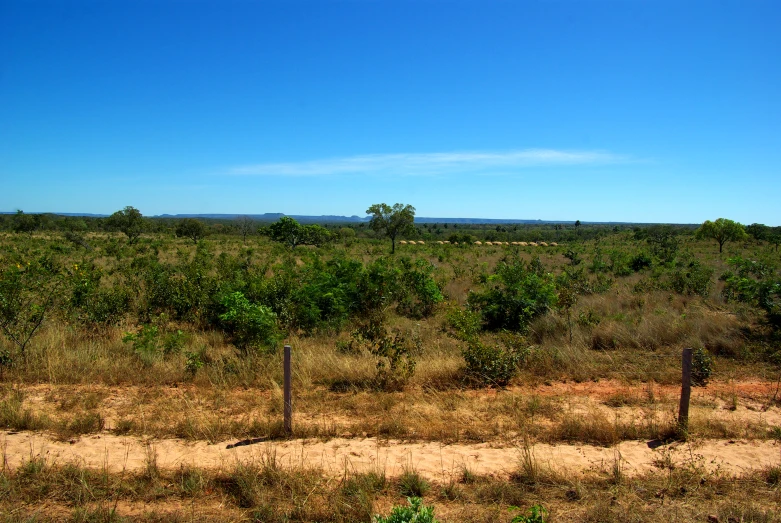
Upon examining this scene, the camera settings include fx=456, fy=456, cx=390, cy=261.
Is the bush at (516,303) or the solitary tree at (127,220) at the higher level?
the solitary tree at (127,220)

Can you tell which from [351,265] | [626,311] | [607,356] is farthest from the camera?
[626,311]

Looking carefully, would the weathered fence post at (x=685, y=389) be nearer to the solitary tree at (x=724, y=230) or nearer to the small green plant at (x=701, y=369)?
the small green plant at (x=701, y=369)

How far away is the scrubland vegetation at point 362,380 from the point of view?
167 inches

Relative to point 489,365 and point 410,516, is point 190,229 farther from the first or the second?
point 410,516

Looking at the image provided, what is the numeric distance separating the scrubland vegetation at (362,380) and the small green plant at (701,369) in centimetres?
5

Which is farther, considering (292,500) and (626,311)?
(626,311)

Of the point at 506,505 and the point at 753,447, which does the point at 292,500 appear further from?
the point at 753,447

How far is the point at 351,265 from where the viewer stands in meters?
11.3

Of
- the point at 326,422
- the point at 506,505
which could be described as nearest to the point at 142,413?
the point at 326,422

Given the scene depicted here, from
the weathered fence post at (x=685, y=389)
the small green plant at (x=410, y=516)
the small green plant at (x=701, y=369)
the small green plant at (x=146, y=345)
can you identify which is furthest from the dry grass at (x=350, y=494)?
the small green plant at (x=146, y=345)

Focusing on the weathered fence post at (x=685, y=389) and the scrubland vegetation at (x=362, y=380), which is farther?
the weathered fence post at (x=685, y=389)

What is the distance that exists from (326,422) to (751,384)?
22.3 feet

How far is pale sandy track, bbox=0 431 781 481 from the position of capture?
4.75m

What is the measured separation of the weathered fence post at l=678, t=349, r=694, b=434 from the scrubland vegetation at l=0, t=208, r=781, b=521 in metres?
0.14
